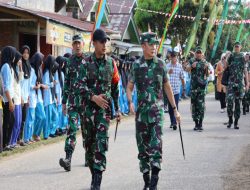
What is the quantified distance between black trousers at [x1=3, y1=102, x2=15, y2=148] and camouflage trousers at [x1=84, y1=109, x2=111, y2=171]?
3.88 m

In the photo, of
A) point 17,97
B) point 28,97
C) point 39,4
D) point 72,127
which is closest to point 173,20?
point 39,4

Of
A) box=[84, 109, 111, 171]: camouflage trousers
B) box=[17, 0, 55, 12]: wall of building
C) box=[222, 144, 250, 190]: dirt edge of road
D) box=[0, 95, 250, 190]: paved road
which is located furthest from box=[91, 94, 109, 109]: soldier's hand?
box=[17, 0, 55, 12]: wall of building

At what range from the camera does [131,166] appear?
9.50 metres

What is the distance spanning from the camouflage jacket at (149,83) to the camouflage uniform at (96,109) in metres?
0.39

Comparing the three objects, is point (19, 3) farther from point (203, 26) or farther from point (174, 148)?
point (203, 26)

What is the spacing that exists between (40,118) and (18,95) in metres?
1.35

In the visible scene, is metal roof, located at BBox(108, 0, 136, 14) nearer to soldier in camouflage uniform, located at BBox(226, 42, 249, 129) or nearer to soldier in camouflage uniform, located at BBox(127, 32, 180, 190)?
soldier in camouflage uniform, located at BBox(226, 42, 249, 129)

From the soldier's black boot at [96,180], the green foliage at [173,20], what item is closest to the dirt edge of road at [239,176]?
the soldier's black boot at [96,180]

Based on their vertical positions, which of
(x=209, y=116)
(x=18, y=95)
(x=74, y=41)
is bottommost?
(x=209, y=116)

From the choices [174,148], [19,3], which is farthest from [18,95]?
[19,3]

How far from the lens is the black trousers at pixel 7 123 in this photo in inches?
440

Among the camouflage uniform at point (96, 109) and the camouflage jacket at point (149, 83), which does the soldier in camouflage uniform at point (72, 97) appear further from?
the camouflage jacket at point (149, 83)

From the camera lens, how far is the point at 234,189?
775cm

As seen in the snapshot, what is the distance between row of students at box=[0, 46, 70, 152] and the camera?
11.0m
